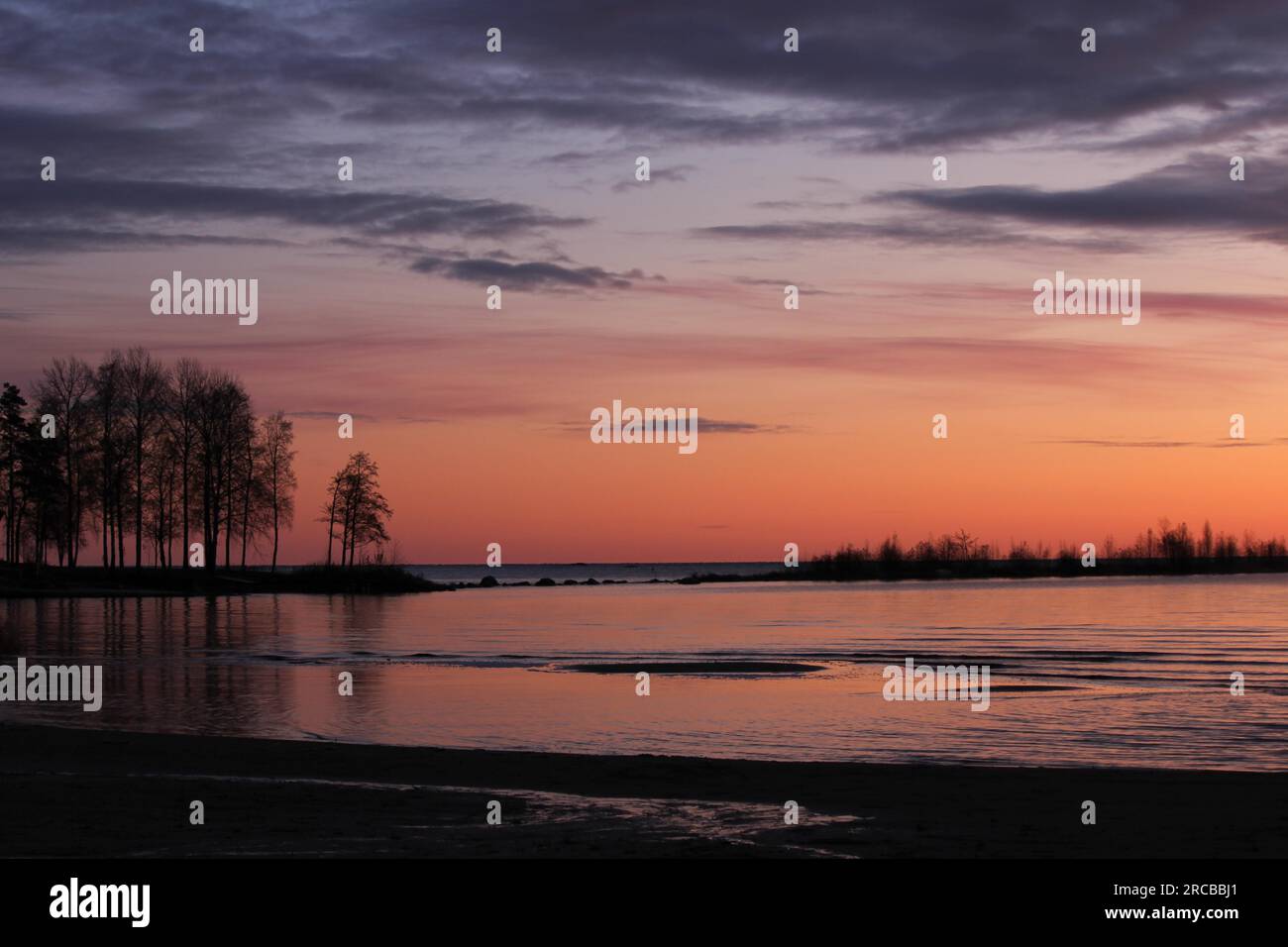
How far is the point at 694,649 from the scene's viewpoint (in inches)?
2249

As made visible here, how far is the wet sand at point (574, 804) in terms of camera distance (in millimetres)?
15484

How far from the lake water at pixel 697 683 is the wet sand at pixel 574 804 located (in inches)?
118

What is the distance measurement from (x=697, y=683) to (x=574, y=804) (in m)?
22.9

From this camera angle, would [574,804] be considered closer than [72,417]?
Yes

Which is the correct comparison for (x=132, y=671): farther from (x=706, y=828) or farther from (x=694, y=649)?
(x=706, y=828)

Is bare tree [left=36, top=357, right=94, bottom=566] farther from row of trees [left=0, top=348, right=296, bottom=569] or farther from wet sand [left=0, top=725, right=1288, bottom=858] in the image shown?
wet sand [left=0, top=725, right=1288, bottom=858]

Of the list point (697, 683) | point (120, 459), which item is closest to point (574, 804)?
point (697, 683)

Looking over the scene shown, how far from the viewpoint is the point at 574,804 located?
63.6ft

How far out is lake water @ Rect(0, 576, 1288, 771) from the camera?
91.9ft

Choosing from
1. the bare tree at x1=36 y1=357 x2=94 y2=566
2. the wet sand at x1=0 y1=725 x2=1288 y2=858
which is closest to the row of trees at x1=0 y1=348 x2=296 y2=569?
the bare tree at x1=36 y1=357 x2=94 y2=566

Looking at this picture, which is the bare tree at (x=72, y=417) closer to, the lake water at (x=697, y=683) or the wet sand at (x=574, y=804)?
the lake water at (x=697, y=683)

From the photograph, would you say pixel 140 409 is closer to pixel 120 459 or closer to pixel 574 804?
pixel 120 459
